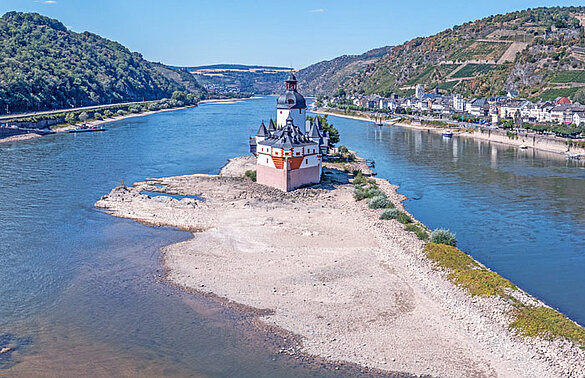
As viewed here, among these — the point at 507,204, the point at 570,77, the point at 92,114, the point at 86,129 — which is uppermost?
the point at 570,77

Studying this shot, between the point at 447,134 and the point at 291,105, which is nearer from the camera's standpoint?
the point at 291,105

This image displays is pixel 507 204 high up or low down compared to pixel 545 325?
down

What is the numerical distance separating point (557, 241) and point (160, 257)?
69.4ft

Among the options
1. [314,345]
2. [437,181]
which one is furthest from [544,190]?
[314,345]

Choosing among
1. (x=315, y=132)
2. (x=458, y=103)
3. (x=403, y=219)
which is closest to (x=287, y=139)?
(x=315, y=132)

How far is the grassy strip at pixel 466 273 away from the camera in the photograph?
2027cm

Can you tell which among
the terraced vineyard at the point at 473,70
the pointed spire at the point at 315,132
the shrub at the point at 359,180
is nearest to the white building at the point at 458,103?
the terraced vineyard at the point at 473,70

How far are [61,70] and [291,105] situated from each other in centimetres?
9139

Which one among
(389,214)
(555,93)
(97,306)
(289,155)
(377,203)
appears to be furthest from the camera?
(555,93)

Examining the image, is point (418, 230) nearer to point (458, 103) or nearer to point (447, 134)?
point (447, 134)

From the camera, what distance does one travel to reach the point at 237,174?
44.8m

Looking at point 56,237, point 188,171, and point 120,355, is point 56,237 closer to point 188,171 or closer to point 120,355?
point 120,355

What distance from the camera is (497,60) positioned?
123 metres

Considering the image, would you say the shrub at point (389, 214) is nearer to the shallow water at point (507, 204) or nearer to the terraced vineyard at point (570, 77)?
the shallow water at point (507, 204)
